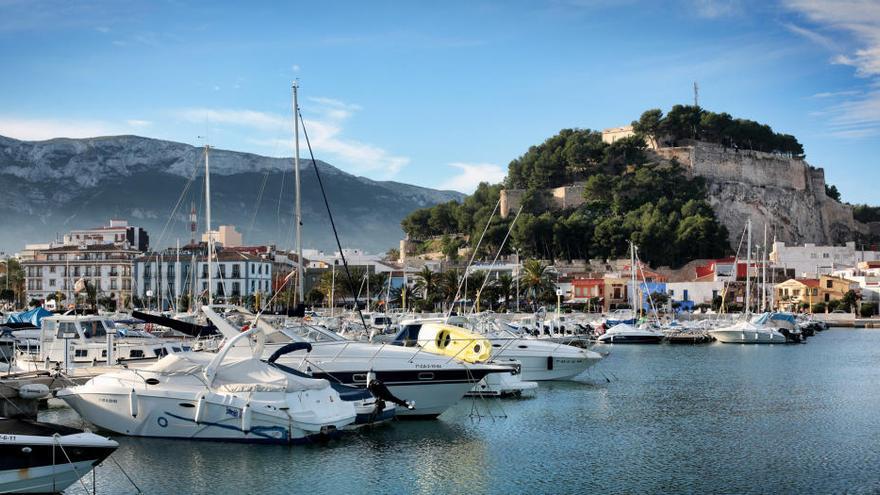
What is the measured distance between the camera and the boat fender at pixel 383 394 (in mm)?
26000

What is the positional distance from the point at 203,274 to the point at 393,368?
76.4 metres

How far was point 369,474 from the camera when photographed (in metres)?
21.6

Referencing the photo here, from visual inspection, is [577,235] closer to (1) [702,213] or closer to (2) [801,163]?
(1) [702,213]

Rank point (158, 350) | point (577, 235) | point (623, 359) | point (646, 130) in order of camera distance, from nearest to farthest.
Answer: point (158, 350) < point (623, 359) < point (577, 235) < point (646, 130)

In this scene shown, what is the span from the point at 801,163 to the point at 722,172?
1682 centimetres

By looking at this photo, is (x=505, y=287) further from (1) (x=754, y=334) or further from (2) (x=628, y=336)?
(1) (x=754, y=334)

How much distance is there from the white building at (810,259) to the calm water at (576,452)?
91316mm

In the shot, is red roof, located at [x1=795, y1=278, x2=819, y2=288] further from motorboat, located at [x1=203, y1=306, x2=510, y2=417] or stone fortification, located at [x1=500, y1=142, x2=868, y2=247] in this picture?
motorboat, located at [x1=203, y1=306, x2=510, y2=417]

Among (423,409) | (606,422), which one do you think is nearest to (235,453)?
(423,409)

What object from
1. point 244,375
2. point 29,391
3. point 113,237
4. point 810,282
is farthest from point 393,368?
point 113,237

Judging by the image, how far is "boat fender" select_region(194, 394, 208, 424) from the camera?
22953mm

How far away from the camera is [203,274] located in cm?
A: 10031

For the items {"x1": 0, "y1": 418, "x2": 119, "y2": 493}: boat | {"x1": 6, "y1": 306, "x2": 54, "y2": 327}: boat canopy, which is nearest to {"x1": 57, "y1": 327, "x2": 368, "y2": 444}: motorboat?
{"x1": 0, "y1": 418, "x2": 119, "y2": 493}: boat

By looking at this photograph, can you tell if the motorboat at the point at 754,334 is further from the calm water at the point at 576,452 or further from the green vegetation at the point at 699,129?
the green vegetation at the point at 699,129
